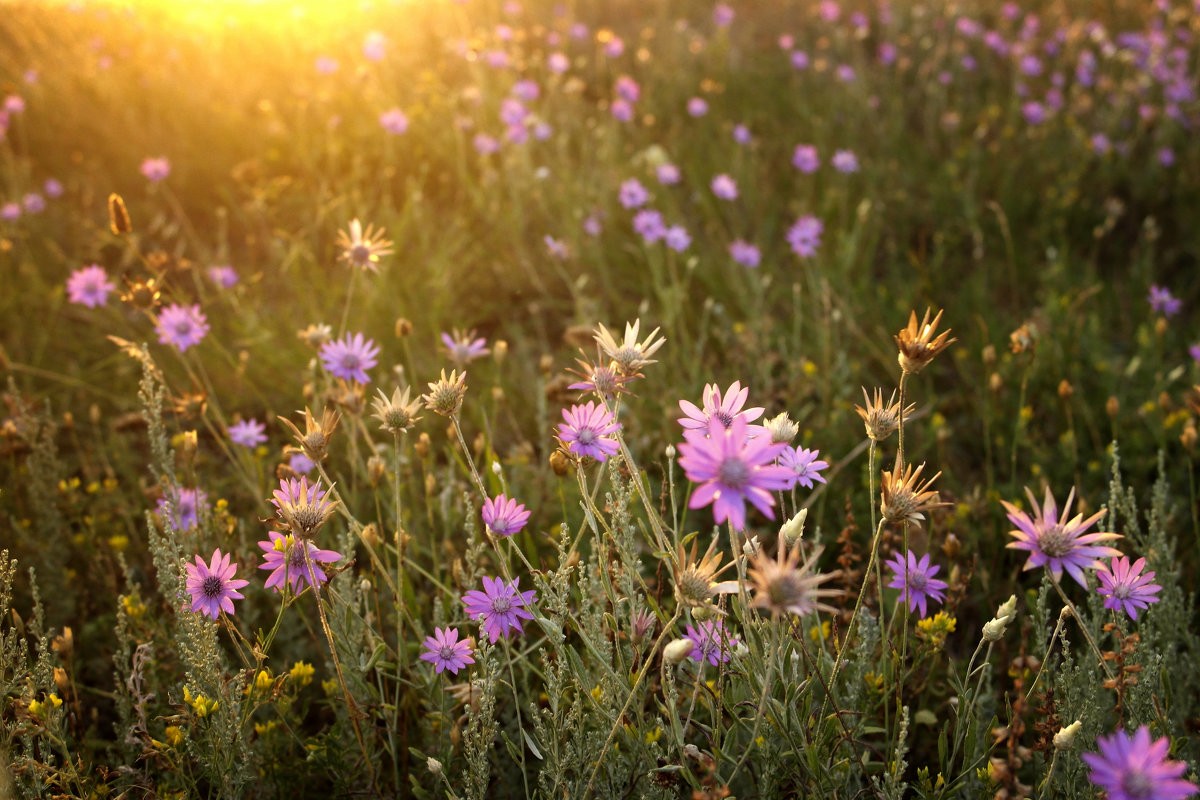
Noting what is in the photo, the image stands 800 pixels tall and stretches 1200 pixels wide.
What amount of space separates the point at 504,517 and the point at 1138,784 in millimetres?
883

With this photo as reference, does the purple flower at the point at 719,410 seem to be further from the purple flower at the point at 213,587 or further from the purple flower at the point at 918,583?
the purple flower at the point at 213,587

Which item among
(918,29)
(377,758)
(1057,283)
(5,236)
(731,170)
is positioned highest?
(918,29)

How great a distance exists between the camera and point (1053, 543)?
3.28 ft

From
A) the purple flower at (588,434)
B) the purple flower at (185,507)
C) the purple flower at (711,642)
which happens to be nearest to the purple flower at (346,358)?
the purple flower at (185,507)

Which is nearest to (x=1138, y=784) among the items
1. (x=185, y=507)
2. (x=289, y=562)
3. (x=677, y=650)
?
(x=677, y=650)

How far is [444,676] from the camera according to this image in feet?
4.70

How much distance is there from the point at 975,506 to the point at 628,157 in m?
2.64

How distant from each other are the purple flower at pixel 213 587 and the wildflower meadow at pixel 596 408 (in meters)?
0.02

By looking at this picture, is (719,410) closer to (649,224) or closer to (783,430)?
(783,430)

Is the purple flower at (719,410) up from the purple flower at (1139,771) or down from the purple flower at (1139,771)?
up

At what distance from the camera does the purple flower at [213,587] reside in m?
1.27

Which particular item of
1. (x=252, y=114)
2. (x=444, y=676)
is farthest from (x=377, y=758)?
(x=252, y=114)

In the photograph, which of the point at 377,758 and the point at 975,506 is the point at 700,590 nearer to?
the point at 377,758

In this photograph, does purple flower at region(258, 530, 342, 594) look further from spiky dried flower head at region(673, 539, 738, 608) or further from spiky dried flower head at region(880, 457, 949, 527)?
spiky dried flower head at region(880, 457, 949, 527)
